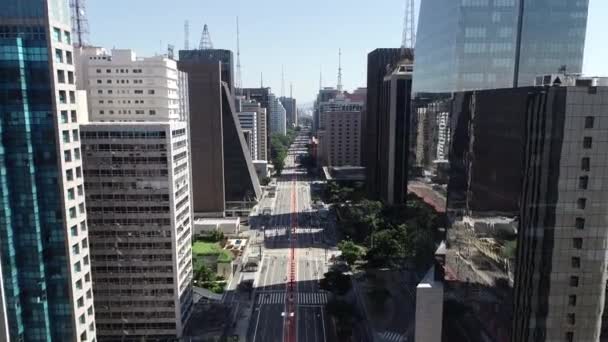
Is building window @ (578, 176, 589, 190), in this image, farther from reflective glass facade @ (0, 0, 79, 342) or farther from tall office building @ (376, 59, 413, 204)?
tall office building @ (376, 59, 413, 204)

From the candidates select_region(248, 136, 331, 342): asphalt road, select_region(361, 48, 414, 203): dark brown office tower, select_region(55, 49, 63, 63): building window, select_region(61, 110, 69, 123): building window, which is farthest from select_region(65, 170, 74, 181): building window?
select_region(361, 48, 414, 203): dark brown office tower

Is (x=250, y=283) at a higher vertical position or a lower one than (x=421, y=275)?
lower

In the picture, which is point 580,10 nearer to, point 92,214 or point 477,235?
point 477,235

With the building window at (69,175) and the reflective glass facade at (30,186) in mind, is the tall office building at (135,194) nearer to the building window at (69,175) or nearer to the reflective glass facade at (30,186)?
the building window at (69,175)

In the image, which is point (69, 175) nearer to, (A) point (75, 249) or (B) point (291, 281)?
(A) point (75, 249)

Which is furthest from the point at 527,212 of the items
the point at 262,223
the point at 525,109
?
the point at 262,223

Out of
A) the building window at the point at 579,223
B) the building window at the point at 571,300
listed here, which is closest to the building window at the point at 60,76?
the building window at the point at 579,223
